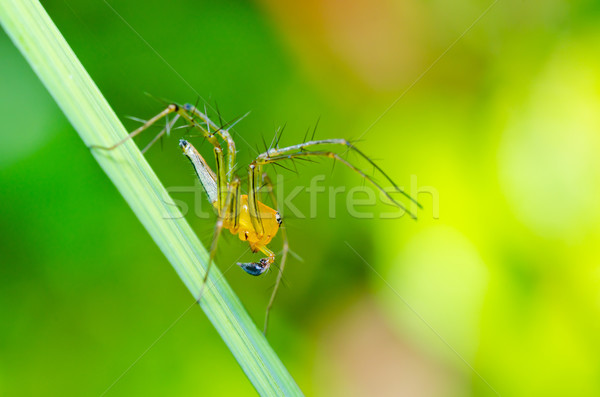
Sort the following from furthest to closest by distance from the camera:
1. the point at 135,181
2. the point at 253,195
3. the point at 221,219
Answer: the point at 253,195 → the point at 221,219 → the point at 135,181

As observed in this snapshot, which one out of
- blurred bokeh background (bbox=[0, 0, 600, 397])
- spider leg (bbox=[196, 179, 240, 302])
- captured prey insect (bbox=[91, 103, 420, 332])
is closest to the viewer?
spider leg (bbox=[196, 179, 240, 302])

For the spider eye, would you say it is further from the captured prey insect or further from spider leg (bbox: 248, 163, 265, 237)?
spider leg (bbox: 248, 163, 265, 237)

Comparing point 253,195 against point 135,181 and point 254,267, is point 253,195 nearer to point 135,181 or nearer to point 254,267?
point 254,267

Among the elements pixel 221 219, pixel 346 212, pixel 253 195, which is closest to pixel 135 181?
pixel 221 219

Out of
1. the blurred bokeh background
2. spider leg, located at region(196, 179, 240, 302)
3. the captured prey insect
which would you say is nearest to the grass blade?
spider leg, located at region(196, 179, 240, 302)

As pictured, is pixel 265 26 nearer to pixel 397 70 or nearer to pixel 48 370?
pixel 397 70

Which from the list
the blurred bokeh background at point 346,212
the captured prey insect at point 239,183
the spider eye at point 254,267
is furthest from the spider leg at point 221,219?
the blurred bokeh background at point 346,212

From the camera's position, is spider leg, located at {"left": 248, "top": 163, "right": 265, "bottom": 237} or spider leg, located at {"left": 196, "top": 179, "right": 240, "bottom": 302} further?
spider leg, located at {"left": 248, "top": 163, "right": 265, "bottom": 237}

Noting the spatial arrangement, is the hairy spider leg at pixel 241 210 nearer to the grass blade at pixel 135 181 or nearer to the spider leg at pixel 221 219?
the spider leg at pixel 221 219
